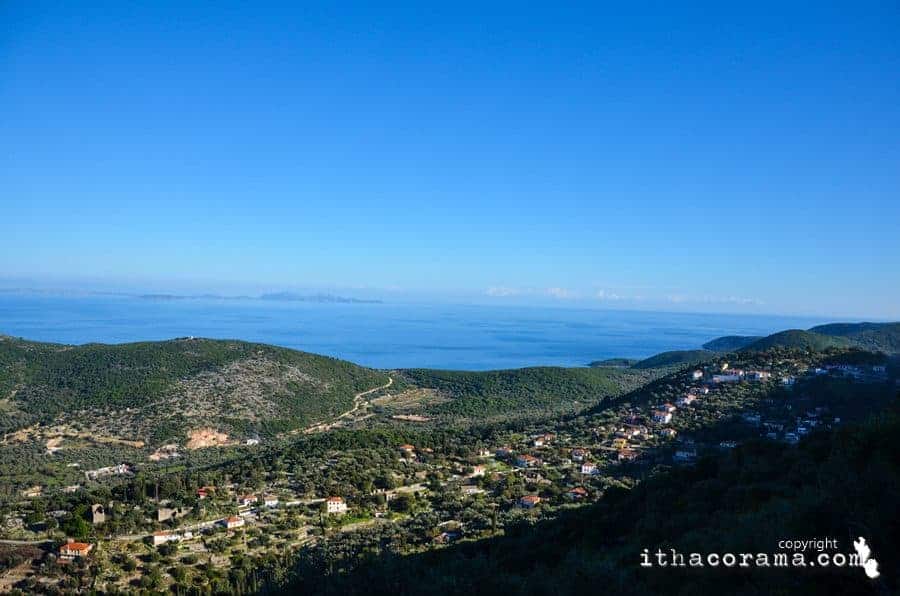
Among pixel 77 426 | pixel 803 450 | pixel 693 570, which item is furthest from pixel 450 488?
pixel 77 426

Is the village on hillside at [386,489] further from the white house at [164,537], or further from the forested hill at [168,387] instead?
the forested hill at [168,387]

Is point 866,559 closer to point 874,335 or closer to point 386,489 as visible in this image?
point 386,489

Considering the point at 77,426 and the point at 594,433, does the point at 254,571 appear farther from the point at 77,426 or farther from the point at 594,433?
the point at 77,426

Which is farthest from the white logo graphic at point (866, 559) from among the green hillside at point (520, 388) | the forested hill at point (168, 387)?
the green hillside at point (520, 388)

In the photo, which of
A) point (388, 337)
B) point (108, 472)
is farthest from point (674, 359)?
point (388, 337)

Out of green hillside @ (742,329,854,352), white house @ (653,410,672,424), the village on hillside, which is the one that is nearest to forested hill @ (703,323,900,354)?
green hillside @ (742,329,854,352)
